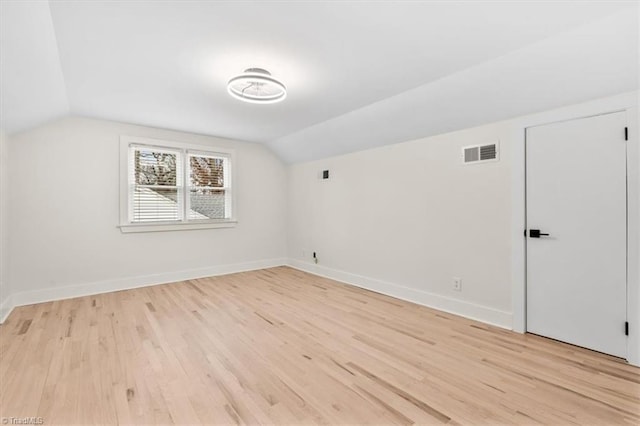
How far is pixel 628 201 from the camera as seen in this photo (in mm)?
2387

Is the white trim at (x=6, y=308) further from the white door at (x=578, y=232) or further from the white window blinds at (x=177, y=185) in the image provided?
the white door at (x=578, y=232)

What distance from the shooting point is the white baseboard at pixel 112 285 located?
3746 millimetres

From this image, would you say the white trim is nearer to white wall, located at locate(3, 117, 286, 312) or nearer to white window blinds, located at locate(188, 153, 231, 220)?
white wall, located at locate(3, 117, 286, 312)

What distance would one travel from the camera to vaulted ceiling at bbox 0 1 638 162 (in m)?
1.94

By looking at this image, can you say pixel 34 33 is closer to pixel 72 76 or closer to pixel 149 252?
pixel 72 76

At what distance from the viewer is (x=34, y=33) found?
2.07 metres

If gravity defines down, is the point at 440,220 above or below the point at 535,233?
above

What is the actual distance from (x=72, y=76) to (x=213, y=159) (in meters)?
2.61

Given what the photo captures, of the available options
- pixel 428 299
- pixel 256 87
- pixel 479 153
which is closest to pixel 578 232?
pixel 479 153

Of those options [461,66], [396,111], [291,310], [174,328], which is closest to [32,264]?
[174,328]

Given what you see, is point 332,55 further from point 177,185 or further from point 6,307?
point 6,307

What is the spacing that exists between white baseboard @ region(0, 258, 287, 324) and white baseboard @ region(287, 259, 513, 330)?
1643 millimetres

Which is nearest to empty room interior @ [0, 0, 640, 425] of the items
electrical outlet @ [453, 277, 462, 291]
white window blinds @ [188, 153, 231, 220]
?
electrical outlet @ [453, 277, 462, 291]

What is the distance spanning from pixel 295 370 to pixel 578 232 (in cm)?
273
